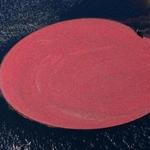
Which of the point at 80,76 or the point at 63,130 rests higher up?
the point at 80,76

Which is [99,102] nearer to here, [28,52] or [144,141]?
[144,141]

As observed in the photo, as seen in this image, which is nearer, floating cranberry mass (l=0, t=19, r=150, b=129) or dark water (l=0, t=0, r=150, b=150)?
dark water (l=0, t=0, r=150, b=150)

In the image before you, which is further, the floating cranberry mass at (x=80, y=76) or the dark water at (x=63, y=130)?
the floating cranberry mass at (x=80, y=76)

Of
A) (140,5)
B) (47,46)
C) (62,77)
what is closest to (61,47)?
(47,46)

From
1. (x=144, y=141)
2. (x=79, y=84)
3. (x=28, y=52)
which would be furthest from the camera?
(x=28, y=52)

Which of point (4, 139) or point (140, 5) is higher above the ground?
point (140, 5)
